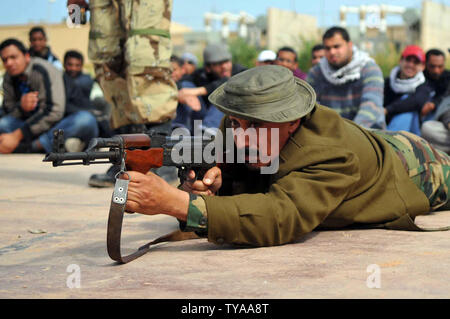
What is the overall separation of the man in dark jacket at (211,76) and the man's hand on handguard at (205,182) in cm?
408

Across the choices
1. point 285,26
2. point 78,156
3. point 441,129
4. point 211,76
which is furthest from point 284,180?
point 285,26

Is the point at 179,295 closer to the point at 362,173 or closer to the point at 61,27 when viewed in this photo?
the point at 362,173

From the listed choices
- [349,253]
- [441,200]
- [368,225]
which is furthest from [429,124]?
[349,253]

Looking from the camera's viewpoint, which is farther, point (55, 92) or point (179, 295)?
point (55, 92)

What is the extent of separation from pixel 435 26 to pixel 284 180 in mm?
21774

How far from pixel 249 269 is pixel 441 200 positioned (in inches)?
65.0

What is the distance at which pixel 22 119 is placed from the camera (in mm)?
8594

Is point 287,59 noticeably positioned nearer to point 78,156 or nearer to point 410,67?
point 410,67

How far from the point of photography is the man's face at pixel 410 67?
8422 mm

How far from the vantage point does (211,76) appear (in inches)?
316

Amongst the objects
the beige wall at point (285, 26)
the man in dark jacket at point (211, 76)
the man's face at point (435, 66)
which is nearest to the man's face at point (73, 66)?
the man in dark jacket at point (211, 76)

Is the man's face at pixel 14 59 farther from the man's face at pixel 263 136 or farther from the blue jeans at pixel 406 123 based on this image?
the man's face at pixel 263 136

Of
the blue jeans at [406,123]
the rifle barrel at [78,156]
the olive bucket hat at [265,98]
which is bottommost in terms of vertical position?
the blue jeans at [406,123]


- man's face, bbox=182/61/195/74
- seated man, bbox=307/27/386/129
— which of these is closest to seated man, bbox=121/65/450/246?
seated man, bbox=307/27/386/129
